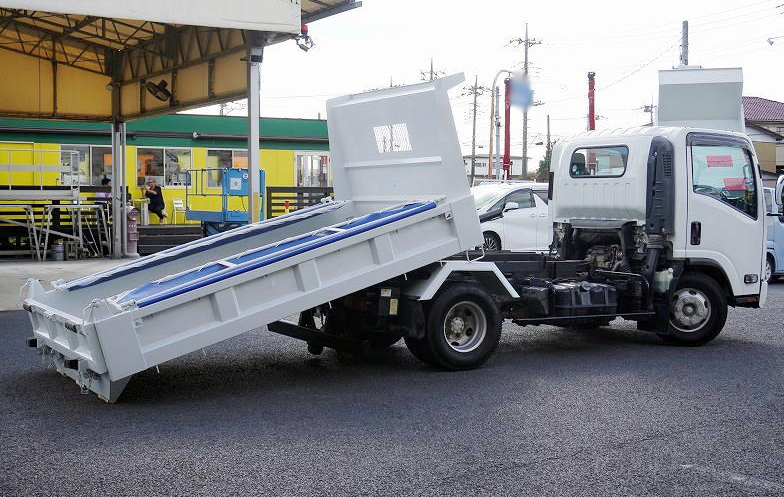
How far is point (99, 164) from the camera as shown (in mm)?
27656

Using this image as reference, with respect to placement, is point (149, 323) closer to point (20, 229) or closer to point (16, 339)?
point (16, 339)

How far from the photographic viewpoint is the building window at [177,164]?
94.2 ft

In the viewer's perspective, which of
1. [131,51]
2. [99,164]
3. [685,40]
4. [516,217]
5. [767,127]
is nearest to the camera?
[516,217]

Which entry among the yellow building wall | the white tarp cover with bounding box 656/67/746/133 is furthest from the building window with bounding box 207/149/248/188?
the white tarp cover with bounding box 656/67/746/133

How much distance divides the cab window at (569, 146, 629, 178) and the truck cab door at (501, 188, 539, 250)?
8.24 metres

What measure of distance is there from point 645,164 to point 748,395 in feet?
10.2

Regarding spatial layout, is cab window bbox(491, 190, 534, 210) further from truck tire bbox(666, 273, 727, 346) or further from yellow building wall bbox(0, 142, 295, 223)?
yellow building wall bbox(0, 142, 295, 223)

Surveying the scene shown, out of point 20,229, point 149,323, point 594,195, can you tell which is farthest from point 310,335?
point 20,229

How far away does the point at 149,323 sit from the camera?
22.4ft

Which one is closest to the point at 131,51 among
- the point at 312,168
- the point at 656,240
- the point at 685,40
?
the point at 312,168

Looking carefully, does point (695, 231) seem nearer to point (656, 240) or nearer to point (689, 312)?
point (656, 240)

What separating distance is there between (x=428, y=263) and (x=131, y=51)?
15472 millimetres

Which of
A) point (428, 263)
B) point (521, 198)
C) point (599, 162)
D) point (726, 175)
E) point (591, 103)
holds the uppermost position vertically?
point (591, 103)

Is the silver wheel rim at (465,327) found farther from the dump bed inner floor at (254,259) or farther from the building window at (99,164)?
the building window at (99,164)
